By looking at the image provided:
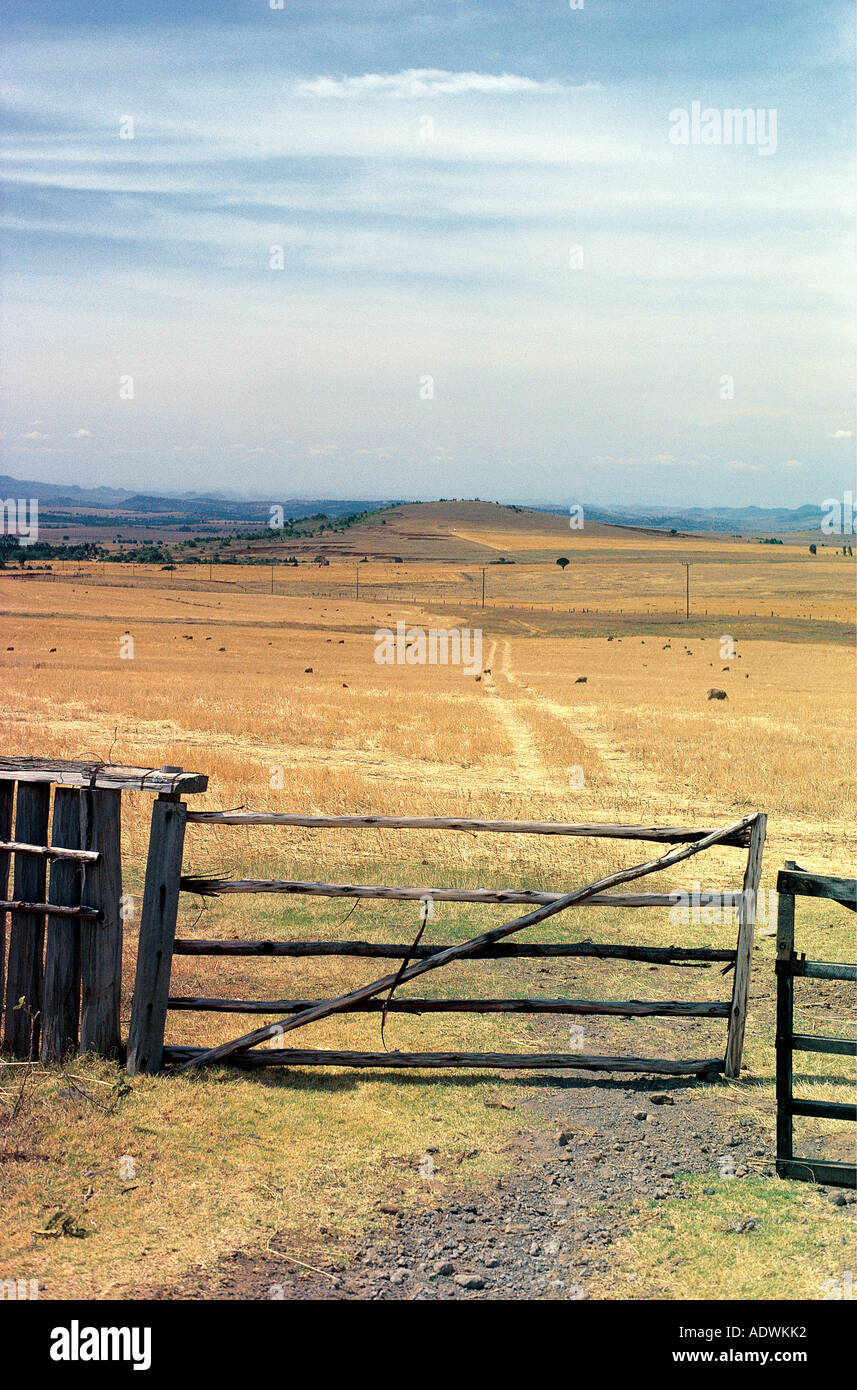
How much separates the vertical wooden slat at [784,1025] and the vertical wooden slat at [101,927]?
4376 millimetres

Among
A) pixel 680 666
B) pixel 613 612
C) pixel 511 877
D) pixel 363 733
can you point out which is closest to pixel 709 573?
pixel 613 612

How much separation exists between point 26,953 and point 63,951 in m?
0.30

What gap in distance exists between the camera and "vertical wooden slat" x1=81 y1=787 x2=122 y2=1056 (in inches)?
307

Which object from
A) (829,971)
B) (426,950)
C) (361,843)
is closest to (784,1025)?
(829,971)

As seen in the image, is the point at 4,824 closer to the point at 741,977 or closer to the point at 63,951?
the point at 63,951

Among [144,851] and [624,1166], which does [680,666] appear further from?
[624,1166]

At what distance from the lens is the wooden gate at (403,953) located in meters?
7.96

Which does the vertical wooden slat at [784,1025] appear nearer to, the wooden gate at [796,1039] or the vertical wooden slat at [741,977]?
the wooden gate at [796,1039]

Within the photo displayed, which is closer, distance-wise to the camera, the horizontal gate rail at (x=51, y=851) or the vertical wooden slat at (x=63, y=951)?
the horizontal gate rail at (x=51, y=851)

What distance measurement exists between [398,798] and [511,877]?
6.25m

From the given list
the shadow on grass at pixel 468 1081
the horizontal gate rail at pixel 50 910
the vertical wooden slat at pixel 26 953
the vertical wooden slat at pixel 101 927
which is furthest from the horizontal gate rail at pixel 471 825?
the shadow on grass at pixel 468 1081

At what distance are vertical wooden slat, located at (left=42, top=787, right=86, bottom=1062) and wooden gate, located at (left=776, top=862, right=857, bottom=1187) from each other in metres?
4.66
